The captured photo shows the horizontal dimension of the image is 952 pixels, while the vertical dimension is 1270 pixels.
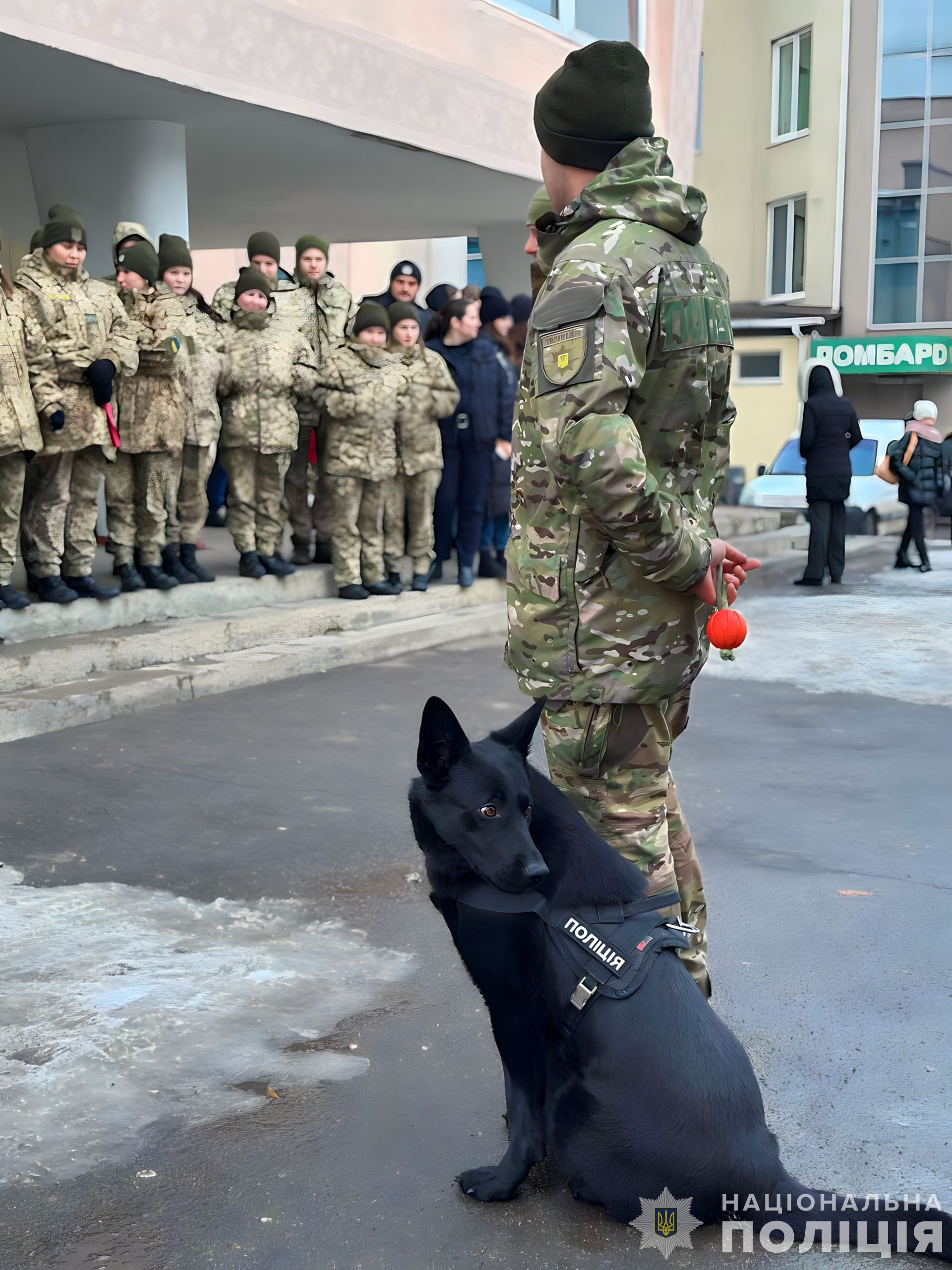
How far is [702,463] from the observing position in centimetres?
288

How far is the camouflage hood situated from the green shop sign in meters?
26.4

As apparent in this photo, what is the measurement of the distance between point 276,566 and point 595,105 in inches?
264

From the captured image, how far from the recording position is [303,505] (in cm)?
995

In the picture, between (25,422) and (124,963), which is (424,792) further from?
(25,422)

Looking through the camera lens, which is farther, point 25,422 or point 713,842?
point 25,422

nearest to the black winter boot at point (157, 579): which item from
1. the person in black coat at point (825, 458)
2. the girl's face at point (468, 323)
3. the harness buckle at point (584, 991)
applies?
the girl's face at point (468, 323)

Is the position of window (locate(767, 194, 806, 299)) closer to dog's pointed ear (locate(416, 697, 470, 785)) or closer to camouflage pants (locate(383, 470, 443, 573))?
camouflage pants (locate(383, 470, 443, 573))

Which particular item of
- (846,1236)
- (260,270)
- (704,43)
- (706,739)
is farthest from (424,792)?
(704,43)

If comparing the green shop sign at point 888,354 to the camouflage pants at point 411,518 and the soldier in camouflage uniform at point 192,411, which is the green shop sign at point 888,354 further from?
the soldier in camouflage uniform at point 192,411

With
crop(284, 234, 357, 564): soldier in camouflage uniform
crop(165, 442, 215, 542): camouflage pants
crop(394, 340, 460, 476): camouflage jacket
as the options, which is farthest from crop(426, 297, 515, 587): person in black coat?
crop(165, 442, 215, 542): camouflage pants

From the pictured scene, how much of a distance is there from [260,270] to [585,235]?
687 cm

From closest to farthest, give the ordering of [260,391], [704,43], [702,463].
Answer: [702,463], [260,391], [704,43]

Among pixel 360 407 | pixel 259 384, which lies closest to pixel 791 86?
pixel 360 407

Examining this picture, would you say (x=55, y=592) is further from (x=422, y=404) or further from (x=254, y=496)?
(x=422, y=404)
